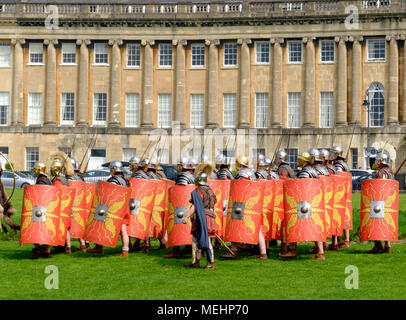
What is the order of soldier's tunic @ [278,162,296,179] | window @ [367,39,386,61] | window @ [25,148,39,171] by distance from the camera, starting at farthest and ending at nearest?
window @ [25,148,39,171] < window @ [367,39,386,61] < soldier's tunic @ [278,162,296,179]

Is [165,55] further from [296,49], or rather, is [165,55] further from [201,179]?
[201,179]

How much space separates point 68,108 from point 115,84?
13.2ft

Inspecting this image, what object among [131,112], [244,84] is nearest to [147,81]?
[131,112]

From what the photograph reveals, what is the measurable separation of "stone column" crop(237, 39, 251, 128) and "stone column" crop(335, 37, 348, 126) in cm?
638

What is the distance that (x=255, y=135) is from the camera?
5816cm

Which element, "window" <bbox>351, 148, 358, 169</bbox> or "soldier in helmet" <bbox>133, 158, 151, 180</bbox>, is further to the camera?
"window" <bbox>351, 148, 358, 169</bbox>

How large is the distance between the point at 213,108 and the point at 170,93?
3.51m

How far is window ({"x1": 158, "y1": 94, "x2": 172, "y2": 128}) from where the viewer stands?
5988 centimetres

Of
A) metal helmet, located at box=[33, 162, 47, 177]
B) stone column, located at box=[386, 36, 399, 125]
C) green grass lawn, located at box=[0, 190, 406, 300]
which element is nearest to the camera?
green grass lawn, located at box=[0, 190, 406, 300]

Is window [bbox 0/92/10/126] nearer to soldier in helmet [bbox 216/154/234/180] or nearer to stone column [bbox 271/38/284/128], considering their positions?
stone column [bbox 271/38/284/128]

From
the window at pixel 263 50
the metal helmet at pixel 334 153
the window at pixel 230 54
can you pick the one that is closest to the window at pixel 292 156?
the window at pixel 263 50

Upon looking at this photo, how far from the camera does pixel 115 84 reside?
59812 millimetres

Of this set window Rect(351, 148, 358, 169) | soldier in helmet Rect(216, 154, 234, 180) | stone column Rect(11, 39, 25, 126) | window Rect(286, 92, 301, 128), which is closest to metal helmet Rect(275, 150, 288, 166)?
soldier in helmet Rect(216, 154, 234, 180)
